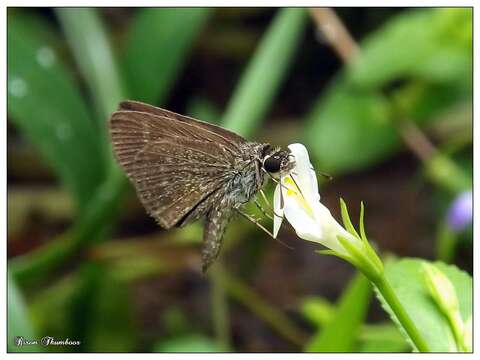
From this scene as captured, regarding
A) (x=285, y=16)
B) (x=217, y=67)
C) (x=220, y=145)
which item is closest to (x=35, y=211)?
(x=217, y=67)

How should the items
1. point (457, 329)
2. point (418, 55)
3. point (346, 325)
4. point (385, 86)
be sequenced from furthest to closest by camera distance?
1. point (385, 86)
2. point (418, 55)
3. point (346, 325)
4. point (457, 329)

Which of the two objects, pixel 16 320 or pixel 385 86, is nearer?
pixel 16 320

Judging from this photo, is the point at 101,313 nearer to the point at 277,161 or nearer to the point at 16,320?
the point at 16,320

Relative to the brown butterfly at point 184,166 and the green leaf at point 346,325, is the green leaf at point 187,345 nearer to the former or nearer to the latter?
the green leaf at point 346,325

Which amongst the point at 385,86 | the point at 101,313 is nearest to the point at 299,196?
the point at 101,313

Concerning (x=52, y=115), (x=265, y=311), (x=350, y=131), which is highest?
(x=52, y=115)

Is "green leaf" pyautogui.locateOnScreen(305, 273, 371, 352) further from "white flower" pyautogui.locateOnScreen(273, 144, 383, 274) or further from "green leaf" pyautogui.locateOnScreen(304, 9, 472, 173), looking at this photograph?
"green leaf" pyautogui.locateOnScreen(304, 9, 472, 173)

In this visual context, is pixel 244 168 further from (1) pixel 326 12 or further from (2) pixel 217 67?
(2) pixel 217 67
